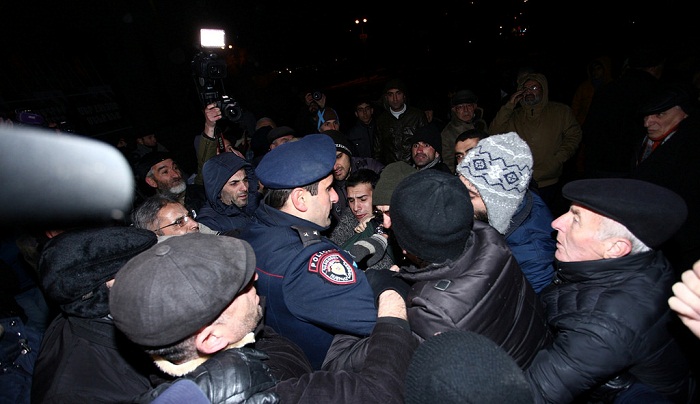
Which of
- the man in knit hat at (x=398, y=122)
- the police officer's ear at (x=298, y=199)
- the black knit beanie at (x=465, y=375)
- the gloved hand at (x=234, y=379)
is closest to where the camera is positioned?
the black knit beanie at (x=465, y=375)

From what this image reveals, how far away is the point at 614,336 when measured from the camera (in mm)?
1364

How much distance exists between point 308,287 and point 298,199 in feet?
1.90

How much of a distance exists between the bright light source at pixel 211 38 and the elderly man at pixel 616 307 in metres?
4.94

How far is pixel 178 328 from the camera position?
43.1 inches

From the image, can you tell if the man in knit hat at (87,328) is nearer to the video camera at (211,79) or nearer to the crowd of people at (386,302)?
the crowd of people at (386,302)

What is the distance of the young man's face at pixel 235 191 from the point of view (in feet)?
11.5

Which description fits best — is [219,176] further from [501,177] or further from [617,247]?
[617,247]

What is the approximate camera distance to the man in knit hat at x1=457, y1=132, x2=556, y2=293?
7.02 feet

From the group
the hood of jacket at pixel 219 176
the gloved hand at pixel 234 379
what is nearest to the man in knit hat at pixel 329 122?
the hood of jacket at pixel 219 176

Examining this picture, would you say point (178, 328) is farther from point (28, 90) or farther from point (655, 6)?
point (655, 6)

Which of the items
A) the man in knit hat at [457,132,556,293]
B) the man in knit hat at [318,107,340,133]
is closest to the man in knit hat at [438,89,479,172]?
the man in knit hat at [318,107,340,133]

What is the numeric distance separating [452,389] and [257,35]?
52.2 ft

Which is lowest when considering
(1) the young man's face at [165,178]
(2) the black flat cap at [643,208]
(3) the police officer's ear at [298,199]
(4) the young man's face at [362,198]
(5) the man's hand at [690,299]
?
(1) the young man's face at [165,178]

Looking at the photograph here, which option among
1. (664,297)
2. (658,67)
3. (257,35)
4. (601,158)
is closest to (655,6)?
(658,67)
